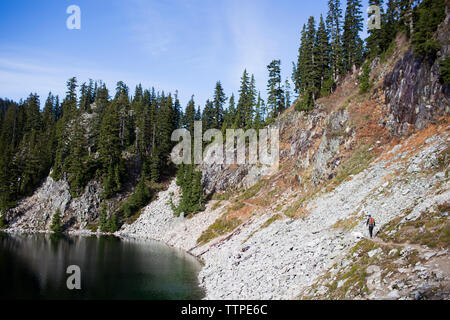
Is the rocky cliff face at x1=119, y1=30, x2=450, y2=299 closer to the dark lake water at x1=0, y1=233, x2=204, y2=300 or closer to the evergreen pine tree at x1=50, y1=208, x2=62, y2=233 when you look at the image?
the dark lake water at x1=0, y1=233, x2=204, y2=300

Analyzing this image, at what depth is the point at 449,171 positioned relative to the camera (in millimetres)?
22016

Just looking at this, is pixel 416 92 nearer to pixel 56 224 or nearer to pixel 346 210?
pixel 346 210

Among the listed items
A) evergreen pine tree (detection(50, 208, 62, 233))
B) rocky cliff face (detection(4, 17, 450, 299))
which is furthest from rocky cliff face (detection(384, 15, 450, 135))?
evergreen pine tree (detection(50, 208, 62, 233))

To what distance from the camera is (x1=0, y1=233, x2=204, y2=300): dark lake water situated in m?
29.4

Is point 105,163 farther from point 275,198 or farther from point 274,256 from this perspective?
point 274,256

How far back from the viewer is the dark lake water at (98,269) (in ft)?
96.3

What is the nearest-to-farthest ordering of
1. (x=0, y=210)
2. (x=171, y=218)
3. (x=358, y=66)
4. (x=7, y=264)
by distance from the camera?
(x=7, y=264)
(x=358, y=66)
(x=171, y=218)
(x=0, y=210)

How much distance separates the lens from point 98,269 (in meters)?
38.1

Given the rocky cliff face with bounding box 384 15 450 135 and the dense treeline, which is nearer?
the rocky cliff face with bounding box 384 15 450 135

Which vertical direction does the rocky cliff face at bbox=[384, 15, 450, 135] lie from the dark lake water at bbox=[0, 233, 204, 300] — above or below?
above

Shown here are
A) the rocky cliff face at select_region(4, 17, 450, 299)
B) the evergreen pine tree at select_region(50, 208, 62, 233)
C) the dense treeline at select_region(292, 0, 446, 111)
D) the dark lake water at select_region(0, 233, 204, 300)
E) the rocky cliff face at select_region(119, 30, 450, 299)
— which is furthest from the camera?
the evergreen pine tree at select_region(50, 208, 62, 233)

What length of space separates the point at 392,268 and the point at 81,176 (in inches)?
2905

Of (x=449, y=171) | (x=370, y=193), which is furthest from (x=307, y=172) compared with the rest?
(x=449, y=171)

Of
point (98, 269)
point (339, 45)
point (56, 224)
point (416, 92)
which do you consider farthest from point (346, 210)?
point (56, 224)
